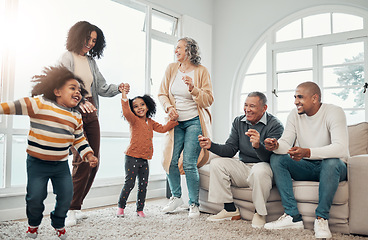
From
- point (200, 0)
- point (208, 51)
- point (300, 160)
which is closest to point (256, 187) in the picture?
point (300, 160)

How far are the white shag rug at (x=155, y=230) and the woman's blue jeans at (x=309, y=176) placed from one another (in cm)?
19

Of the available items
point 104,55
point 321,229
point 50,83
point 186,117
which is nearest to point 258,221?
point 321,229

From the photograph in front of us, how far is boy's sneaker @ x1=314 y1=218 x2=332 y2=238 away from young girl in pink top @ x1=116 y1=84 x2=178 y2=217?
4.21 feet

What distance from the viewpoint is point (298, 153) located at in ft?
7.11

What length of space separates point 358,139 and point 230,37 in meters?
2.51

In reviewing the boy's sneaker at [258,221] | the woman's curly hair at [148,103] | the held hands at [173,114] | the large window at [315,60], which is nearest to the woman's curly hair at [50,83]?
the woman's curly hair at [148,103]

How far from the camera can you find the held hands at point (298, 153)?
2160mm

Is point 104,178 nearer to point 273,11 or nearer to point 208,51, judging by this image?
point 208,51

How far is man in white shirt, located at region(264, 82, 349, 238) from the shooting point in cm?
215

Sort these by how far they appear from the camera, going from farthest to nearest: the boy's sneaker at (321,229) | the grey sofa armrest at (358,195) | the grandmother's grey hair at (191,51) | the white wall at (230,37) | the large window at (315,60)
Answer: the white wall at (230,37), the large window at (315,60), the grandmother's grey hair at (191,51), the grey sofa armrest at (358,195), the boy's sneaker at (321,229)

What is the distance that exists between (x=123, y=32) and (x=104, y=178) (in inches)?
62.5

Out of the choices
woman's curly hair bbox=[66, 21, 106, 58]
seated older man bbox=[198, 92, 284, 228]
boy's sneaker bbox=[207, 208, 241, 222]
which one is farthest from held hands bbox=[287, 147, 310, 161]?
woman's curly hair bbox=[66, 21, 106, 58]

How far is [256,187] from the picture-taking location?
236 centimetres

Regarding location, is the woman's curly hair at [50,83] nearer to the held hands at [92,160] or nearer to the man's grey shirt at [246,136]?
the held hands at [92,160]
